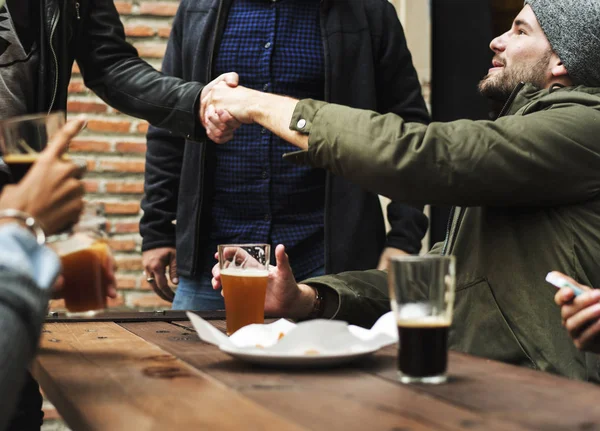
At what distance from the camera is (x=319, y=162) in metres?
1.65

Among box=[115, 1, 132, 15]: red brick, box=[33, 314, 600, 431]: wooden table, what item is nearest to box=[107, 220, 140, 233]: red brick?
box=[115, 1, 132, 15]: red brick

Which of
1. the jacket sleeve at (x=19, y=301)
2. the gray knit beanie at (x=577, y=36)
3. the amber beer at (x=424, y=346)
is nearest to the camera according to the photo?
the jacket sleeve at (x=19, y=301)

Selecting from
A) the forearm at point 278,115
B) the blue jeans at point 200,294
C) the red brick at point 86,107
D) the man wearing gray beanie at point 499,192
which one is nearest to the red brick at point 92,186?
the red brick at point 86,107

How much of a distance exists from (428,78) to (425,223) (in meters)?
1.00

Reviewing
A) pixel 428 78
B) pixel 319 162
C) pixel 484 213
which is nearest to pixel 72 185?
pixel 319 162

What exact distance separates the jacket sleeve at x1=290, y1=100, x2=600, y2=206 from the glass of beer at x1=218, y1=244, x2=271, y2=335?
231 mm

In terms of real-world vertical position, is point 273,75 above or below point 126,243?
above

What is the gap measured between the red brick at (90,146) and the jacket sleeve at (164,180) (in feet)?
2.27

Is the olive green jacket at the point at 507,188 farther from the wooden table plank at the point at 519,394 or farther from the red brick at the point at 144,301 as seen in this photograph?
the red brick at the point at 144,301

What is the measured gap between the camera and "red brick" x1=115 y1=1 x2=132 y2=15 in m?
3.43

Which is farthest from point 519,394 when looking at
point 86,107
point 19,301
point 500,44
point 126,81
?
point 86,107

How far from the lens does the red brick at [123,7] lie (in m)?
3.43

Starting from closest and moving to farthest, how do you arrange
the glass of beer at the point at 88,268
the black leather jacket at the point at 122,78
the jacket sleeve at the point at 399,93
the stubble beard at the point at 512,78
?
the glass of beer at the point at 88,268, the stubble beard at the point at 512,78, the black leather jacket at the point at 122,78, the jacket sleeve at the point at 399,93

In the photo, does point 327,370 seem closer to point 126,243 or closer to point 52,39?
point 52,39
